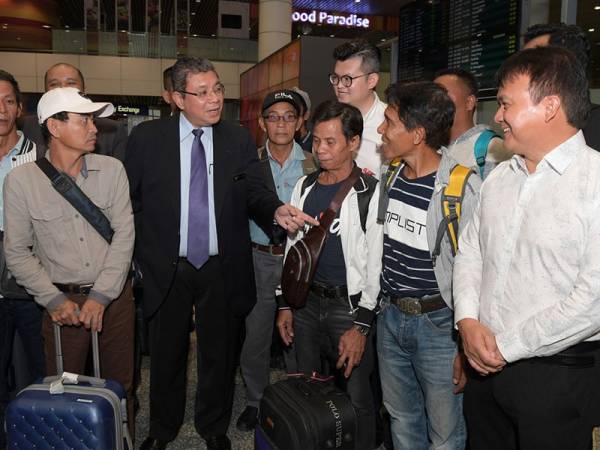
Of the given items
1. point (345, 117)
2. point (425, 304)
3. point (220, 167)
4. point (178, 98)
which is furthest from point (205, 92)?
point (425, 304)

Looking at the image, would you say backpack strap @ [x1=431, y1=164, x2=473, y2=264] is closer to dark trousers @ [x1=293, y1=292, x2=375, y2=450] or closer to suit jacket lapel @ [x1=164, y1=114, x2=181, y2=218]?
dark trousers @ [x1=293, y1=292, x2=375, y2=450]

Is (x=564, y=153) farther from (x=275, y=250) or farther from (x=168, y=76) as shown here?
(x=168, y=76)

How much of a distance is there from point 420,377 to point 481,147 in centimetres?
120

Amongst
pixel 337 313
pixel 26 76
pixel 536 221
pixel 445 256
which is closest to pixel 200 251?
pixel 337 313

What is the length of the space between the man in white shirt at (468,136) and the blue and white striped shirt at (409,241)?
0.32 metres

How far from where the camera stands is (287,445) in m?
2.03

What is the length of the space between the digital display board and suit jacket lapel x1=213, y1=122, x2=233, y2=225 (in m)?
2.44

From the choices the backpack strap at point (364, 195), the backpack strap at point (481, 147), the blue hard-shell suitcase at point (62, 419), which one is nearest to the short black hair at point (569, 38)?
the backpack strap at point (481, 147)

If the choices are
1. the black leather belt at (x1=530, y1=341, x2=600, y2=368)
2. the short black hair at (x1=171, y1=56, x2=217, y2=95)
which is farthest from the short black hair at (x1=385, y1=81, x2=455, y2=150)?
the short black hair at (x1=171, y1=56, x2=217, y2=95)

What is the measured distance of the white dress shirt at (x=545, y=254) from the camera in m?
1.47

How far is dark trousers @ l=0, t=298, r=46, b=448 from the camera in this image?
2.67 m

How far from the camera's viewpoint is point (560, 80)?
5.00ft

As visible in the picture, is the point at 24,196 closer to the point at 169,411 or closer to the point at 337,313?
the point at 169,411

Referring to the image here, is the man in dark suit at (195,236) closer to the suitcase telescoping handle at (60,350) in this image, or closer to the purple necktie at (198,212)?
the purple necktie at (198,212)
